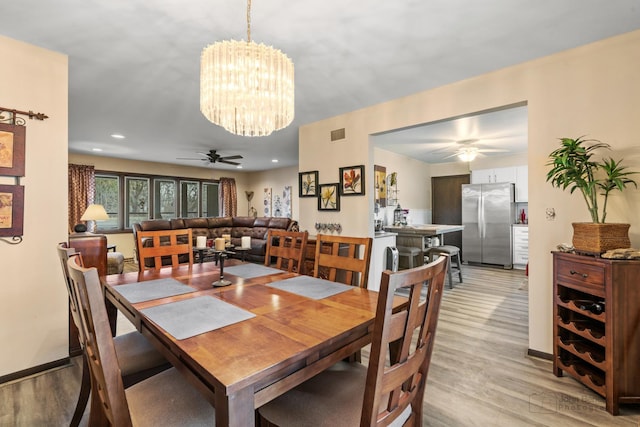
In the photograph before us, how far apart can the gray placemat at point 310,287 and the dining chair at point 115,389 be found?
67cm

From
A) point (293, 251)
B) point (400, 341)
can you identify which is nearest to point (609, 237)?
point (400, 341)

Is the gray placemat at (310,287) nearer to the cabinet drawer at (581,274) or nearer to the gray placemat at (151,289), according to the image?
the gray placemat at (151,289)

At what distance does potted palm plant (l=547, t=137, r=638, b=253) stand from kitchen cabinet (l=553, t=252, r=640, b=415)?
0.46ft

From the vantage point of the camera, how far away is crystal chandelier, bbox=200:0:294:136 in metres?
1.71

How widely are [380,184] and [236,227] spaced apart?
396cm

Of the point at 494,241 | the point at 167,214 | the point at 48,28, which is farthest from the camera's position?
the point at 167,214

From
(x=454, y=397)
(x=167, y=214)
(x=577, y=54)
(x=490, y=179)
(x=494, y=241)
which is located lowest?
(x=454, y=397)

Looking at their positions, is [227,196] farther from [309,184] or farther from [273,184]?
[309,184]

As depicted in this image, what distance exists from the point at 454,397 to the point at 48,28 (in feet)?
12.4

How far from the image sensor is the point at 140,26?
6.62 ft

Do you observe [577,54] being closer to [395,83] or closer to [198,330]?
[395,83]

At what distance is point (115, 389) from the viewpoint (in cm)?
89

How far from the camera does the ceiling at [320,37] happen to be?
184 cm

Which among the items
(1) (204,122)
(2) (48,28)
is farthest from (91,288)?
(1) (204,122)
